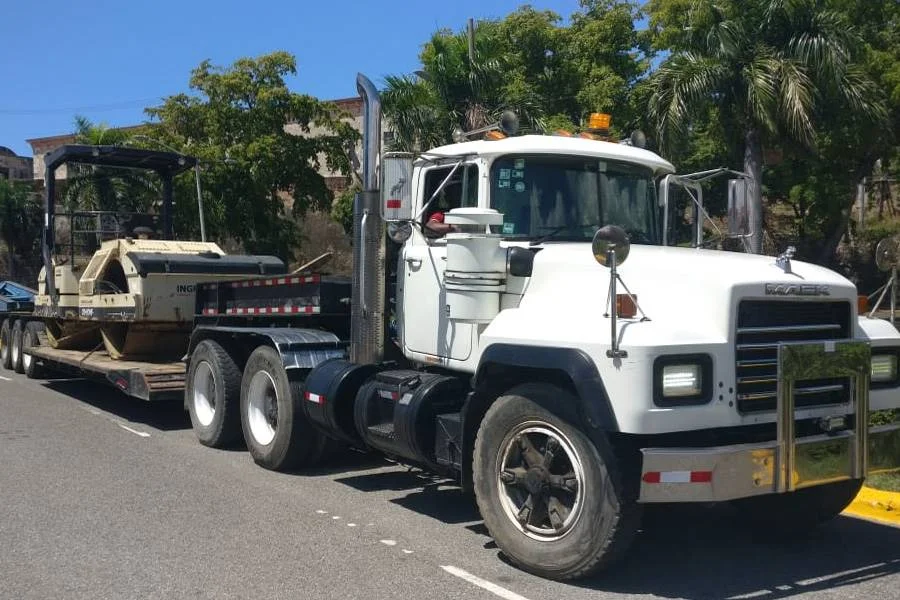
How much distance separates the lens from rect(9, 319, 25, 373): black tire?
54.5ft

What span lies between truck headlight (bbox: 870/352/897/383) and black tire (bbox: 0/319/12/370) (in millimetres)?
15584

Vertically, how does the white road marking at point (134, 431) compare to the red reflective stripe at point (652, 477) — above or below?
below

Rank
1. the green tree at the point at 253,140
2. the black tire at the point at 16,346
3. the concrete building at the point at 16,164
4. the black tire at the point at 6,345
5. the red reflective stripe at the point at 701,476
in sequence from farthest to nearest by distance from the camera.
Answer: the concrete building at the point at 16,164
the green tree at the point at 253,140
the black tire at the point at 6,345
the black tire at the point at 16,346
the red reflective stripe at the point at 701,476

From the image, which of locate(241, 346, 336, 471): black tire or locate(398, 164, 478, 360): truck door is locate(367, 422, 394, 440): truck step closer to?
locate(398, 164, 478, 360): truck door

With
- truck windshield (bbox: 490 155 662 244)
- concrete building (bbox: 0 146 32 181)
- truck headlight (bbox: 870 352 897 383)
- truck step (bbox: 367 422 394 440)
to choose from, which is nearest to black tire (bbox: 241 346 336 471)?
truck step (bbox: 367 422 394 440)

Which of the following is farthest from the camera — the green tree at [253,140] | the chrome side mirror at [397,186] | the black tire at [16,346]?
the green tree at [253,140]

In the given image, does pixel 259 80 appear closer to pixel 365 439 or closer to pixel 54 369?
pixel 54 369

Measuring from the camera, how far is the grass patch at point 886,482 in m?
7.21

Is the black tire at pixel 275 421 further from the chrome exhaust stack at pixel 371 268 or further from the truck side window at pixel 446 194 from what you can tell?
the truck side window at pixel 446 194

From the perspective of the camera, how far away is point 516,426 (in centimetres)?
542

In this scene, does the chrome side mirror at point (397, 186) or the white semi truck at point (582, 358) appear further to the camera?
the chrome side mirror at point (397, 186)

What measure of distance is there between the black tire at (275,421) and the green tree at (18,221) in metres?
44.4

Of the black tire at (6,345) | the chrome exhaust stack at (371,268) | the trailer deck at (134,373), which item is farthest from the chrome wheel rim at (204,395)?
the black tire at (6,345)

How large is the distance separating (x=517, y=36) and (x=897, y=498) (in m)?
23.5
